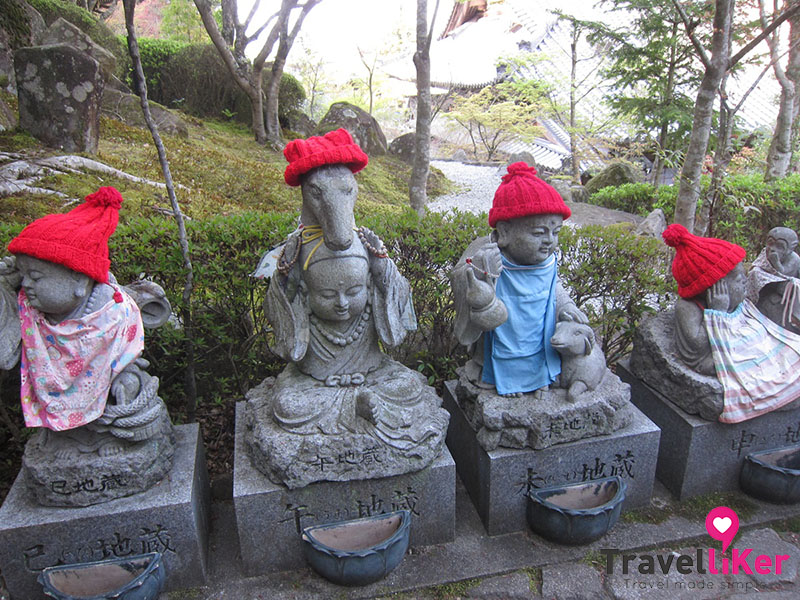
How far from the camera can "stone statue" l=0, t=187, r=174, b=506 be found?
238 centimetres

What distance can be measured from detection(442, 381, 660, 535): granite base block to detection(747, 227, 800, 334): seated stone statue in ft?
4.01

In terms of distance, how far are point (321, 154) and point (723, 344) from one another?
262cm

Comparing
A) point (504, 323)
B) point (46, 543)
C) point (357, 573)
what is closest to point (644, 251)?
point (504, 323)

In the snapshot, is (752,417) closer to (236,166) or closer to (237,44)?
(236,166)

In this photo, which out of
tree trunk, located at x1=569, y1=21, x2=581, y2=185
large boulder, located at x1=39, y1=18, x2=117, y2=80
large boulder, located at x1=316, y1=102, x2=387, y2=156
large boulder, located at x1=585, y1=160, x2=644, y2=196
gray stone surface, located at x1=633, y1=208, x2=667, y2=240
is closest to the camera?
large boulder, located at x1=39, y1=18, x2=117, y2=80

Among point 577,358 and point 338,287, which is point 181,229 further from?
point 577,358

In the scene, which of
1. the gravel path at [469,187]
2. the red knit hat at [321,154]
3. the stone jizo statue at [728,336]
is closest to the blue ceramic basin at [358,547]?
the red knit hat at [321,154]

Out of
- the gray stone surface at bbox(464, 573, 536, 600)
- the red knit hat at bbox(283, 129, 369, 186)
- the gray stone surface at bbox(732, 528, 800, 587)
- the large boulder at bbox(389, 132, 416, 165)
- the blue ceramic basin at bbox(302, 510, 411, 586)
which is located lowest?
the gray stone surface at bbox(464, 573, 536, 600)

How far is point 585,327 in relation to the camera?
10.3 ft

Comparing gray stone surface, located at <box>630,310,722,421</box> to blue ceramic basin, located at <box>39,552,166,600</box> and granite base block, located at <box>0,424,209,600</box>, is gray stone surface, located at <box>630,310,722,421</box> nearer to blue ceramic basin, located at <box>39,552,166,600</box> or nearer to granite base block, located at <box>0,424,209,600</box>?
granite base block, located at <box>0,424,209,600</box>

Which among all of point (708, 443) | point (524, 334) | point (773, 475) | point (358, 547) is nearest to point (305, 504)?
point (358, 547)

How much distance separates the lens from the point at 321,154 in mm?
2564

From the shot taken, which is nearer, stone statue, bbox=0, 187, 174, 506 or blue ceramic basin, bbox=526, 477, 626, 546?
stone statue, bbox=0, 187, 174, 506

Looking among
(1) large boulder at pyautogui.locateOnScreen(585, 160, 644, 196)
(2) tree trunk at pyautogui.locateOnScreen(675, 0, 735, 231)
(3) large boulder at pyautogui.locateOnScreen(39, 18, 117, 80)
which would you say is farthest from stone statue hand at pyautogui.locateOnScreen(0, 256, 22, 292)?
(1) large boulder at pyautogui.locateOnScreen(585, 160, 644, 196)
